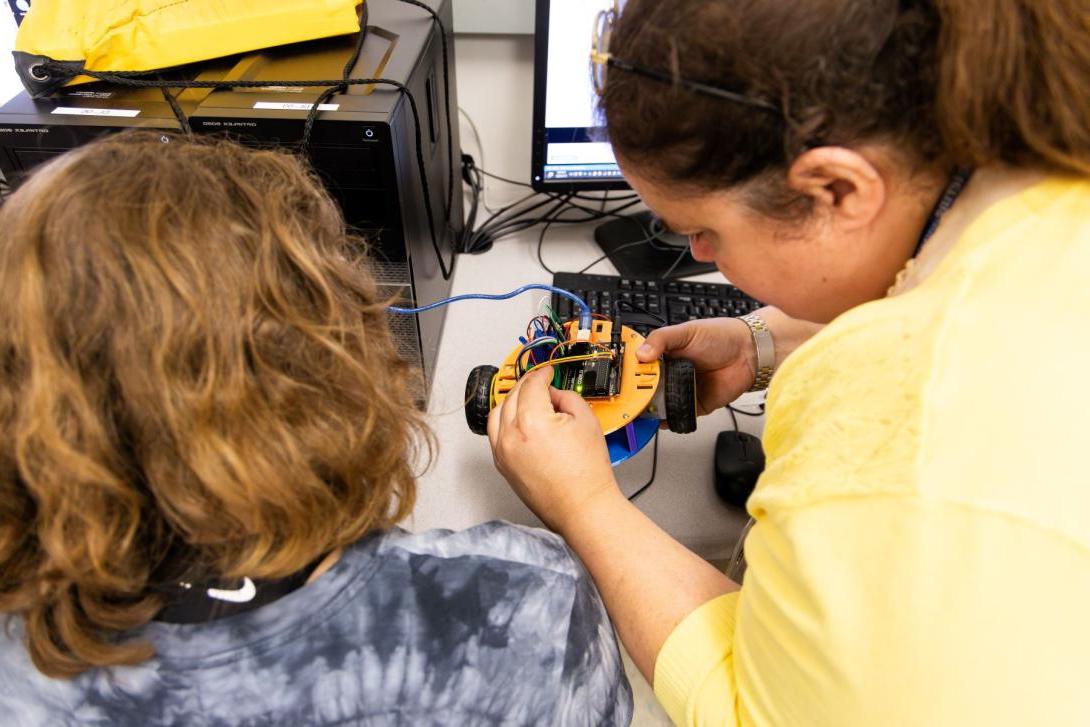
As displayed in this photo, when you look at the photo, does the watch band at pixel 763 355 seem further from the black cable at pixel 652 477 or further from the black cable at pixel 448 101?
the black cable at pixel 448 101

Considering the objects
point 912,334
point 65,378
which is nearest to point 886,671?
point 912,334

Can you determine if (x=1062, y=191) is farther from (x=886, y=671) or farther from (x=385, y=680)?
(x=385, y=680)

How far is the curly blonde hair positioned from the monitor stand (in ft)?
2.40

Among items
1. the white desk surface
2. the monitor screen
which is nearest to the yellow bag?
the monitor screen

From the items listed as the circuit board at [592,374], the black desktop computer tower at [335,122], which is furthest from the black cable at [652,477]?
the black desktop computer tower at [335,122]

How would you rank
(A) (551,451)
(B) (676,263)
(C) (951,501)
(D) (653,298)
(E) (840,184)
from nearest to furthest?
(C) (951,501)
(E) (840,184)
(A) (551,451)
(D) (653,298)
(B) (676,263)

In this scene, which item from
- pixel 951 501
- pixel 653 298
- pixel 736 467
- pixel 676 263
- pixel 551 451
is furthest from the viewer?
pixel 676 263

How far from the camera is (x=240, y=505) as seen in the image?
1.48ft

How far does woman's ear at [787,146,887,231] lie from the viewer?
480 mm

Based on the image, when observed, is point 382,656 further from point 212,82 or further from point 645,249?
point 645,249

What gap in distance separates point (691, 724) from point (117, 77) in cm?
83

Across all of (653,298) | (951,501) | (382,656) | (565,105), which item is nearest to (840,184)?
(951,501)

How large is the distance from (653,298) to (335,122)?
0.51m

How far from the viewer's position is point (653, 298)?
1.06 m
